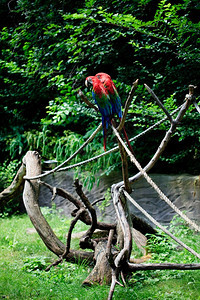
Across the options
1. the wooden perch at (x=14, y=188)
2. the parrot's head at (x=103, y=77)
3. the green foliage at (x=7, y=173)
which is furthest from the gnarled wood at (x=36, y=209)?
the green foliage at (x=7, y=173)

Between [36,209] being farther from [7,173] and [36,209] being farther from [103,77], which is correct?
[7,173]

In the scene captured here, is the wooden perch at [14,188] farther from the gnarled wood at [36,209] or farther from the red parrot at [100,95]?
the red parrot at [100,95]

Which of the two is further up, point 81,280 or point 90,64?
point 90,64

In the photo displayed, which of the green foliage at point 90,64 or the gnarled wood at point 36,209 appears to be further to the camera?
the green foliage at point 90,64

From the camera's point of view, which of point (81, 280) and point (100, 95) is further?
point (81, 280)

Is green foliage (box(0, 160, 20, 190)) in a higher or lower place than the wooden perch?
lower

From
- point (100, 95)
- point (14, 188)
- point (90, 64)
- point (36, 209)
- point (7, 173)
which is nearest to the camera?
point (100, 95)

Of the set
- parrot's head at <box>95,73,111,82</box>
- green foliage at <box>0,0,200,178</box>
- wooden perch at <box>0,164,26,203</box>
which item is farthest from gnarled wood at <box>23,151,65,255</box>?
parrot's head at <box>95,73,111,82</box>

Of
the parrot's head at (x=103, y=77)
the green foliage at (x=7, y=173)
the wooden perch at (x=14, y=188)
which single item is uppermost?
the parrot's head at (x=103, y=77)

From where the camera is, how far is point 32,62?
5.34m

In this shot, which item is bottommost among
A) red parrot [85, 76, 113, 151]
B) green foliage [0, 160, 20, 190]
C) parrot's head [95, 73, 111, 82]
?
green foliage [0, 160, 20, 190]

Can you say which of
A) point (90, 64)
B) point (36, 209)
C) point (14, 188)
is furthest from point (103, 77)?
point (90, 64)

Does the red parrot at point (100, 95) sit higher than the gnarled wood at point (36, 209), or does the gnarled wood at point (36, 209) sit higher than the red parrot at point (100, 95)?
the red parrot at point (100, 95)

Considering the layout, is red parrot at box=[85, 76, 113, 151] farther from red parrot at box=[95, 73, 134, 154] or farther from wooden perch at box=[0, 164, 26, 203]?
wooden perch at box=[0, 164, 26, 203]
